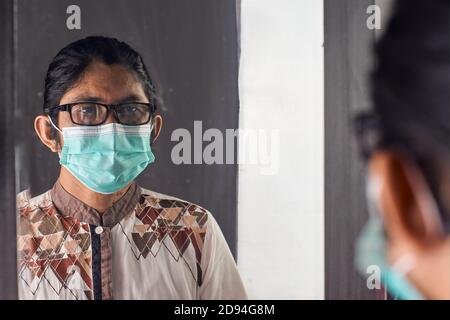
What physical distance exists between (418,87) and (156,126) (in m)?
0.83

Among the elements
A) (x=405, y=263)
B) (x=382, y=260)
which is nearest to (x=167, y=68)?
(x=382, y=260)

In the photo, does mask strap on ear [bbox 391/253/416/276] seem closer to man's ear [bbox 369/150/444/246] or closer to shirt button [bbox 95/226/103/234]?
man's ear [bbox 369/150/444/246]

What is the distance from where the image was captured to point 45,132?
1.38 m

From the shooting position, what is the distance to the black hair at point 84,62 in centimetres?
138

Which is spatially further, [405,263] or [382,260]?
[382,260]

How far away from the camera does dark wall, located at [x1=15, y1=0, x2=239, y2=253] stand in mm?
1388

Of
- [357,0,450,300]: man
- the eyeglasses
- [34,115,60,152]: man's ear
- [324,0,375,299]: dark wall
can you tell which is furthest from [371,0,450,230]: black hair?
[34,115,60,152]: man's ear

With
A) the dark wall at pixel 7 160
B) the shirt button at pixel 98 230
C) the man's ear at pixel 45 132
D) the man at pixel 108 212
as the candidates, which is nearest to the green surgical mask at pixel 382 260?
the man at pixel 108 212

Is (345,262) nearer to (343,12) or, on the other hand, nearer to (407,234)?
(343,12)

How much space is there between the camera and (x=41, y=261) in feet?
4.55

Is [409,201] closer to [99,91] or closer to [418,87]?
[418,87]

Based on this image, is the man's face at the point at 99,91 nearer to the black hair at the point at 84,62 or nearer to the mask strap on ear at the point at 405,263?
the black hair at the point at 84,62

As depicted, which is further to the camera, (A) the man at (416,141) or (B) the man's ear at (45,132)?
(B) the man's ear at (45,132)

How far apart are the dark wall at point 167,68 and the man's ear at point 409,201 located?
0.75 m
